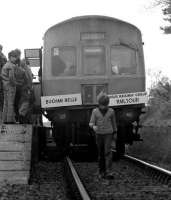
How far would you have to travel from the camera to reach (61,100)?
1333cm

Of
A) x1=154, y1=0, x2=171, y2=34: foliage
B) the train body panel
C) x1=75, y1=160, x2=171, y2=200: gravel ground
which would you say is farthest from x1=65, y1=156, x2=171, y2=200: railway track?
x1=154, y1=0, x2=171, y2=34: foliage

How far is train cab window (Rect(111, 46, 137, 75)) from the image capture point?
13.7m

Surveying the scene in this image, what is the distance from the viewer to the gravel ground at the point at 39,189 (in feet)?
24.8

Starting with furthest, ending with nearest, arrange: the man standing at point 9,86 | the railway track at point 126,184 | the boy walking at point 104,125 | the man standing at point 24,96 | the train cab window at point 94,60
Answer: the train cab window at point 94,60 → the man standing at point 24,96 → the man standing at point 9,86 → the boy walking at point 104,125 → the railway track at point 126,184

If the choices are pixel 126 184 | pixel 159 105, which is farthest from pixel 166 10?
pixel 126 184

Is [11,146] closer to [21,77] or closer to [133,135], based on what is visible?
[21,77]

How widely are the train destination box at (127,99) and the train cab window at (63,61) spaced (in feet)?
4.33

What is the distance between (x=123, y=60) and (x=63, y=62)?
1.61 metres

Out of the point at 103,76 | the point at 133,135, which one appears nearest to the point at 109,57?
the point at 103,76

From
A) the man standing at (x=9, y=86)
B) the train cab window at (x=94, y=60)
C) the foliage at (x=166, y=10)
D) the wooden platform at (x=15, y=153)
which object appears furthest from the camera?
the foliage at (x=166, y=10)

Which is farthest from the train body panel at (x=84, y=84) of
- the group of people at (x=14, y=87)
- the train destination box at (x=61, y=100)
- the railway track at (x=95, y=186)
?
the railway track at (x=95, y=186)

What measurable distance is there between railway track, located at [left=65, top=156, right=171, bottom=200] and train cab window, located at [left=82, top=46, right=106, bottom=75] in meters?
2.67

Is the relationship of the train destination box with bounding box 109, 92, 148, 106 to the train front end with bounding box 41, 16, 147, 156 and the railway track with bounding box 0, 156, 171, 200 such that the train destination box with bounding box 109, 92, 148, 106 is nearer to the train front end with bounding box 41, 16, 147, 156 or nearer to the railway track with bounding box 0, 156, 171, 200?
the train front end with bounding box 41, 16, 147, 156

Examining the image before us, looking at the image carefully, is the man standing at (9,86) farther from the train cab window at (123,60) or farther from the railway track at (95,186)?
the train cab window at (123,60)
